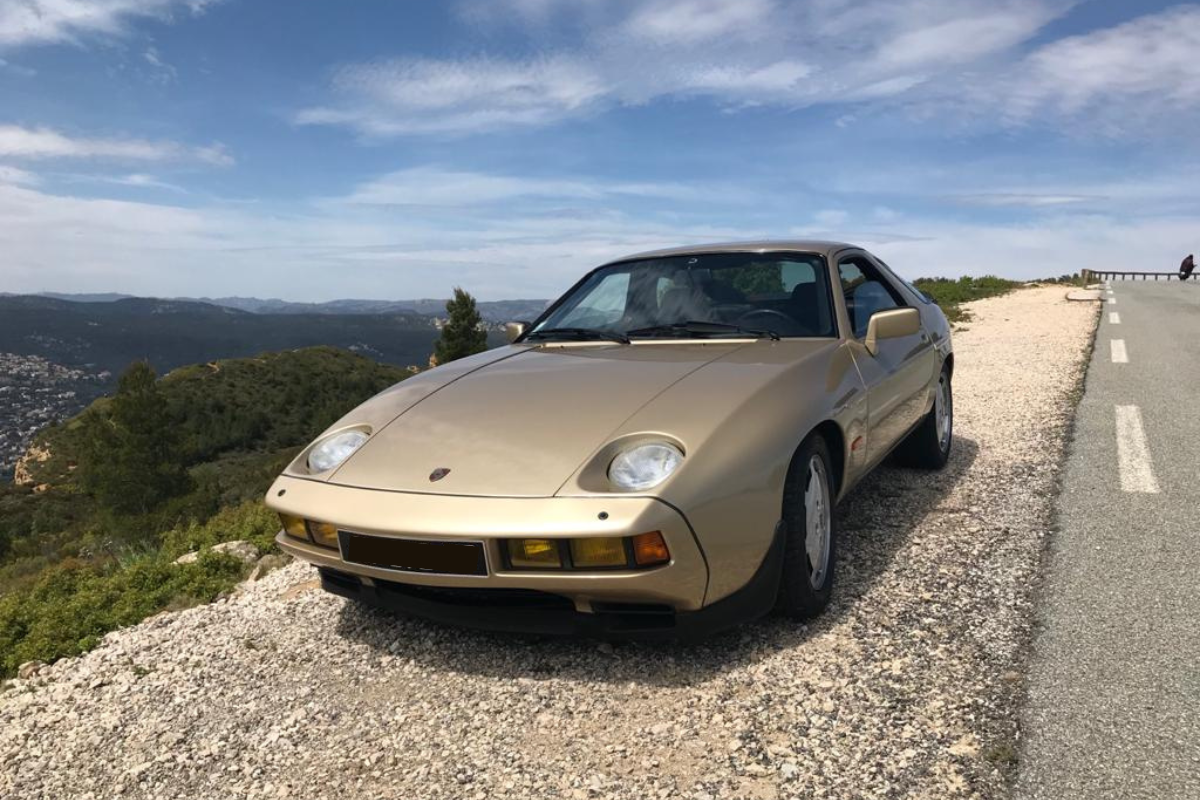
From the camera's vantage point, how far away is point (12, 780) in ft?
7.63

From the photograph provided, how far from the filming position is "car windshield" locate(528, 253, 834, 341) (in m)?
3.55

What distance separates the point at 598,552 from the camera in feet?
7.53

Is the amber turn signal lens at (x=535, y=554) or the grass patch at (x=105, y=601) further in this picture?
the grass patch at (x=105, y=601)

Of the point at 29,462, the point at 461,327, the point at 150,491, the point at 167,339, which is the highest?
the point at 461,327

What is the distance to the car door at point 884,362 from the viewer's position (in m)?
3.57

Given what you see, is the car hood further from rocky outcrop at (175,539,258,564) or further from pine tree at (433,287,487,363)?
pine tree at (433,287,487,363)

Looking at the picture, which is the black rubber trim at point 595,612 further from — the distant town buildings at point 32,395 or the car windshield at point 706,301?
the distant town buildings at point 32,395

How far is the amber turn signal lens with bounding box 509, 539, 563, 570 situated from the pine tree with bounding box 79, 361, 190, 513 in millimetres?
60994

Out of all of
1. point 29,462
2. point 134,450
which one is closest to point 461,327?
point 134,450

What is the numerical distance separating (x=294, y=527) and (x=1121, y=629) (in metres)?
2.89

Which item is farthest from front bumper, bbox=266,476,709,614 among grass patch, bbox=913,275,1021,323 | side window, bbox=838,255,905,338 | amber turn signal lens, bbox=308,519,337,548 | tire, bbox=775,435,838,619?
grass patch, bbox=913,275,1021,323

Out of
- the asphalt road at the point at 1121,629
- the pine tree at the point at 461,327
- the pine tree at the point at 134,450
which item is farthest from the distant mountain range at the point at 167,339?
the asphalt road at the point at 1121,629

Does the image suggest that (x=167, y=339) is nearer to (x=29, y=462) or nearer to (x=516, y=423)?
(x=29, y=462)

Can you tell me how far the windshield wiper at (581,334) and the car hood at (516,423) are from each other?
0.26 metres
